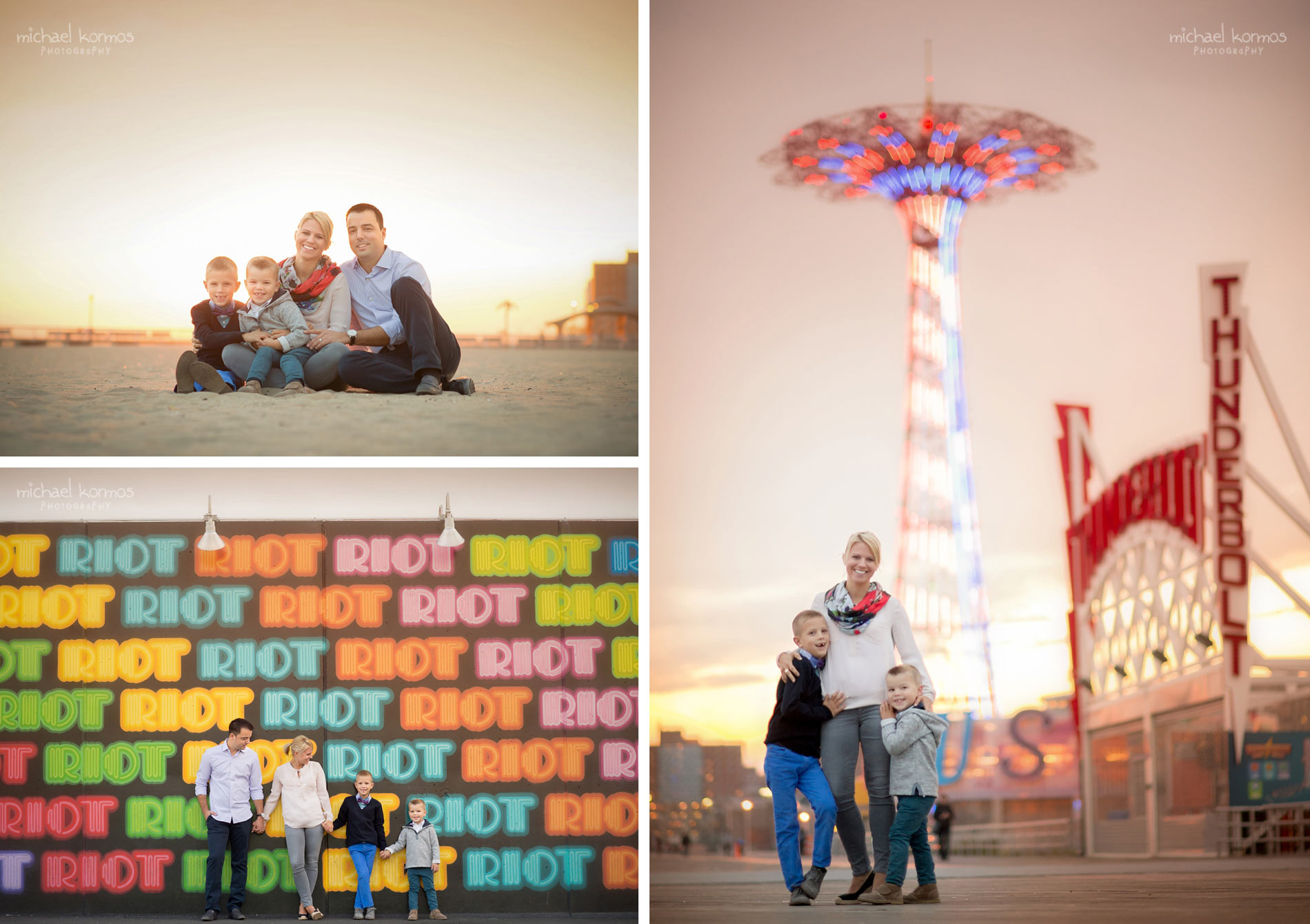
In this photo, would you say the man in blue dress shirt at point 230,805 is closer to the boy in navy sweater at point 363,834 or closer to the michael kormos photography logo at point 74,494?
the boy in navy sweater at point 363,834

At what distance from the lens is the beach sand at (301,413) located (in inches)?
270

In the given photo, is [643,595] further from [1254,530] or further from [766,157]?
[1254,530]

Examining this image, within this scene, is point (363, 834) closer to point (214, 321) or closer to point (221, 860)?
point (221, 860)

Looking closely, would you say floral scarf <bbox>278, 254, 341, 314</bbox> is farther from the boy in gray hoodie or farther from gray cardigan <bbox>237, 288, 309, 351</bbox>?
the boy in gray hoodie

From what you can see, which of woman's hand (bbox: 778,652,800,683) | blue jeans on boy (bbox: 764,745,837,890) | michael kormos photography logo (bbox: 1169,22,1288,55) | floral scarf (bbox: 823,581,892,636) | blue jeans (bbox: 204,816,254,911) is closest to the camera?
blue jeans on boy (bbox: 764,745,837,890)

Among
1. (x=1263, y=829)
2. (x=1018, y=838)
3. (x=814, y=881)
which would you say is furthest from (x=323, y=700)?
(x=1263, y=829)

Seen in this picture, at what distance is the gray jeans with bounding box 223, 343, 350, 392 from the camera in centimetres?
702

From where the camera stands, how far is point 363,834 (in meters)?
6.89

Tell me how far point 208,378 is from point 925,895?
4.29 meters

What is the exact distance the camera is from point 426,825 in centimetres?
699

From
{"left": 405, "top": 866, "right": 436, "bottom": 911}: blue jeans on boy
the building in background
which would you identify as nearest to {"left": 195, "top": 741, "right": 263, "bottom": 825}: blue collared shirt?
{"left": 405, "top": 866, "right": 436, "bottom": 911}: blue jeans on boy

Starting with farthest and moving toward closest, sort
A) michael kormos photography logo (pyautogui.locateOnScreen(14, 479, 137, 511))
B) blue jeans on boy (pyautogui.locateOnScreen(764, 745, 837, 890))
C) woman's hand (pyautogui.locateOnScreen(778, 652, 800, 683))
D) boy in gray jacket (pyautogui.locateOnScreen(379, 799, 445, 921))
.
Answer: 1. michael kormos photography logo (pyautogui.locateOnScreen(14, 479, 137, 511))
2. boy in gray jacket (pyautogui.locateOnScreen(379, 799, 445, 921))
3. woman's hand (pyautogui.locateOnScreen(778, 652, 800, 683))
4. blue jeans on boy (pyautogui.locateOnScreen(764, 745, 837, 890))

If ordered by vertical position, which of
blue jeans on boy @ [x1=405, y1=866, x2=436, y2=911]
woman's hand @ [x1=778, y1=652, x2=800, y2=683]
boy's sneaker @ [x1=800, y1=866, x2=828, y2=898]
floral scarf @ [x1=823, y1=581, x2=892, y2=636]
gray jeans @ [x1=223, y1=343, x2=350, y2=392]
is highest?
gray jeans @ [x1=223, y1=343, x2=350, y2=392]

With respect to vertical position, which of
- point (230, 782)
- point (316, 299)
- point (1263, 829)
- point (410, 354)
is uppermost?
point (316, 299)
